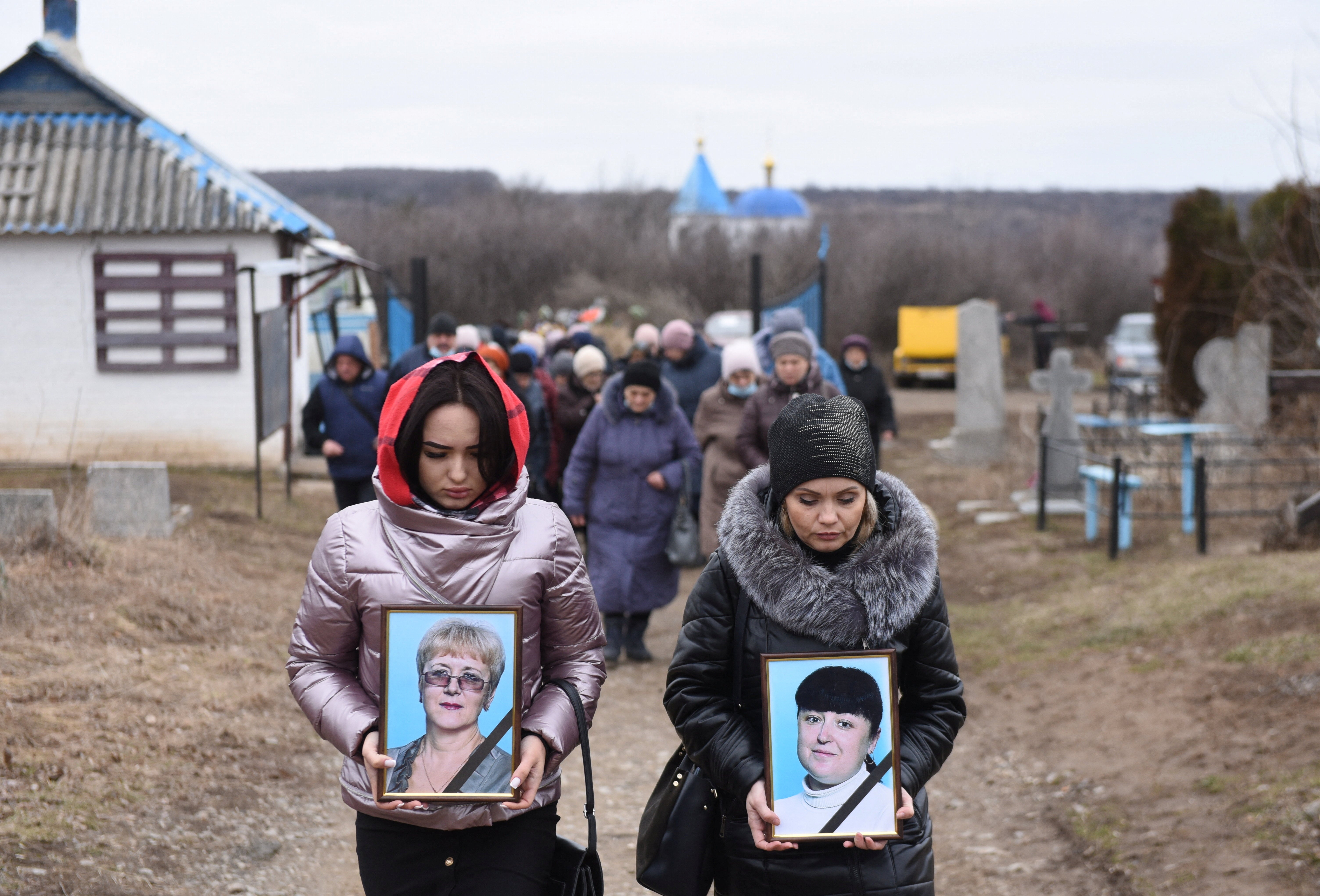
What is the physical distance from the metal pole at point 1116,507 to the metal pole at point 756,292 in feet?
16.7

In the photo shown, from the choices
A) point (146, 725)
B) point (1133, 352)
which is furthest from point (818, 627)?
point (1133, 352)

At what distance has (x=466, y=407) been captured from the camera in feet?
9.22

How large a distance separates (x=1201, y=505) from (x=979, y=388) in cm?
732

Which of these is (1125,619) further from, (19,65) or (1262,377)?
(19,65)

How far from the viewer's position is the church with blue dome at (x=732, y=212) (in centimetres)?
A: 4494

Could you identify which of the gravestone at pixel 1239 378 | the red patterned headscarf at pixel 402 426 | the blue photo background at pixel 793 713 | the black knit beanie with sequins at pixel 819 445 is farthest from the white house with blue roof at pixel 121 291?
the blue photo background at pixel 793 713

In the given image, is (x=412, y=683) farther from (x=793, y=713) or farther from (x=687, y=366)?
(x=687, y=366)

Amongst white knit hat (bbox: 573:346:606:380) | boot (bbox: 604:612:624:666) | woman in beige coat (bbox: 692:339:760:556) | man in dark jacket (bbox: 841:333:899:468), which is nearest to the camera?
boot (bbox: 604:612:624:666)

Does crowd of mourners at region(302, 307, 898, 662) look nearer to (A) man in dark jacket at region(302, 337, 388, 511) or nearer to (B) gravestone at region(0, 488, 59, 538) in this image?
(A) man in dark jacket at region(302, 337, 388, 511)

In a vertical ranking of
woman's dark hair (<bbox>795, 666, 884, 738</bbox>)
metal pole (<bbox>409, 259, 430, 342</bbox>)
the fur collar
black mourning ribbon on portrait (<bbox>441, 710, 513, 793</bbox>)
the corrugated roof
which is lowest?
black mourning ribbon on portrait (<bbox>441, 710, 513, 793</bbox>)

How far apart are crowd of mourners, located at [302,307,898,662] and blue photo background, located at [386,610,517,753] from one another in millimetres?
4104

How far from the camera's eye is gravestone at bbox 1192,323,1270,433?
14008mm

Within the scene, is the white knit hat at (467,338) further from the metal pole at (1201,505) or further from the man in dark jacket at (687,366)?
the metal pole at (1201,505)

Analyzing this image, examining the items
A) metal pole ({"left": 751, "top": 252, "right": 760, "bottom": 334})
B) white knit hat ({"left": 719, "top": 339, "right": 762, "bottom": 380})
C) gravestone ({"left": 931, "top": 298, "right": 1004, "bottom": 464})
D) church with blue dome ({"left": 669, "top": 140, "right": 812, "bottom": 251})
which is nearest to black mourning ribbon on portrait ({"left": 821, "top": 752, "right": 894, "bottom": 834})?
white knit hat ({"left": 719, "top": 339, "right": 762, "bottom": 380})
